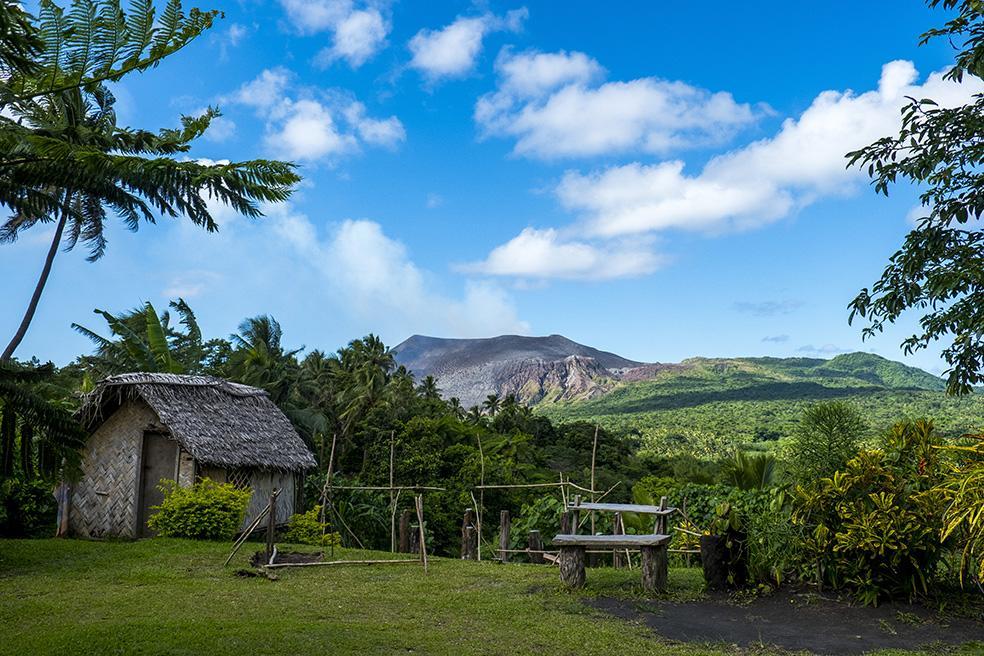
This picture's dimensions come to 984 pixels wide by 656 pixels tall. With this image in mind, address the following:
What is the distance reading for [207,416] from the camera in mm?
16562

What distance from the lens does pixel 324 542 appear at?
54.4ft

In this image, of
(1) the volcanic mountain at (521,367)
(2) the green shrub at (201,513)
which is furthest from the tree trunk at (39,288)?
(1) the volcanic mountain at (521,367)

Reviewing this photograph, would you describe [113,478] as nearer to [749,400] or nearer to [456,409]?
[456,409]

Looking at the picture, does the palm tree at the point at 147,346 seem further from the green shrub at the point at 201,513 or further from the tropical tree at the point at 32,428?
the tropical tree at the point at 32,428

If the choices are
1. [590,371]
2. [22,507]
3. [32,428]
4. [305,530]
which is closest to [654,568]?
[32,428]

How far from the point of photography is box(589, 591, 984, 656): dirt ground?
7109 millimetres

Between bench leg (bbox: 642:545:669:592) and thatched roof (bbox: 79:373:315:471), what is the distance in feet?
31.4

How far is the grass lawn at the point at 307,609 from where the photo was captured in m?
6.81

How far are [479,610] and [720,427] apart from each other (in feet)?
177

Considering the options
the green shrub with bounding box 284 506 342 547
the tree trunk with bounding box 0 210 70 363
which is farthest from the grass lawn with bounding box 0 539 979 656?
the tree trunk with bounding box 0 210 70 363

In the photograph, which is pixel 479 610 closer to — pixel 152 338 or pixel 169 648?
pixel 169 648

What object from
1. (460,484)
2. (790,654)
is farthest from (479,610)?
(460,484)

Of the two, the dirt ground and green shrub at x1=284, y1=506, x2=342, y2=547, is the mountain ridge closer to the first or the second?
green shrub at x1=284, y1=506, x2=342, y2=547

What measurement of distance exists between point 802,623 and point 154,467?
13528 mm
